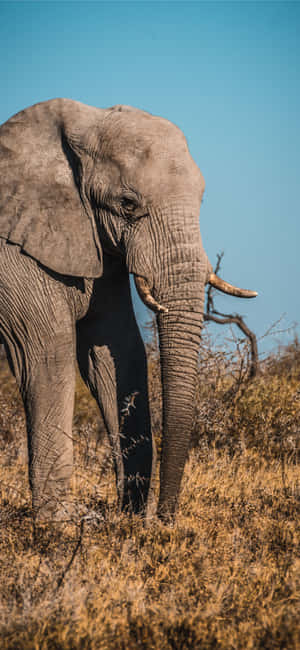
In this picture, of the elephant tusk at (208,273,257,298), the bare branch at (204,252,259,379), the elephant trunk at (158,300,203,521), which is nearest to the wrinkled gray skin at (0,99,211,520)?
the elephant trunk at (158,300,203,521)

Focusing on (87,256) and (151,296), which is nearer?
(151,296)

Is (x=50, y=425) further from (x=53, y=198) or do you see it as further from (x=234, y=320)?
(x=234, y=320)

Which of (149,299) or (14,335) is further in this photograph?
(14,335)

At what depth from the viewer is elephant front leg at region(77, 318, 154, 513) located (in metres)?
5.30

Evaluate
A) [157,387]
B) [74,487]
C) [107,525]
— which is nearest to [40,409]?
[107,525]

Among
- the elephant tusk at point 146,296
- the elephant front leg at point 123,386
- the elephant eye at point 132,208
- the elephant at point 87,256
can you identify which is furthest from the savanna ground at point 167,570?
the elephant eye at point 132,208

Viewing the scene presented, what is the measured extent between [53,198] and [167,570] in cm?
254

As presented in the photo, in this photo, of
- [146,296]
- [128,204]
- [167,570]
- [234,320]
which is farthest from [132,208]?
[234,320]

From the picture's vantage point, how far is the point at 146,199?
452cm

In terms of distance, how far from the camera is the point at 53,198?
15.9ft

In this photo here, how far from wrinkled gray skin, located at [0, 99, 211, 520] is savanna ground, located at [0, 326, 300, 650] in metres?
0.30

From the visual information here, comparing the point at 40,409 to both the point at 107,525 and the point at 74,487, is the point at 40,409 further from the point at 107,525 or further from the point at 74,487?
the point at 74,487

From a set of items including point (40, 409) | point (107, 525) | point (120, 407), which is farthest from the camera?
point (120, 407)

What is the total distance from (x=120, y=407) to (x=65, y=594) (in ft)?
7.18
